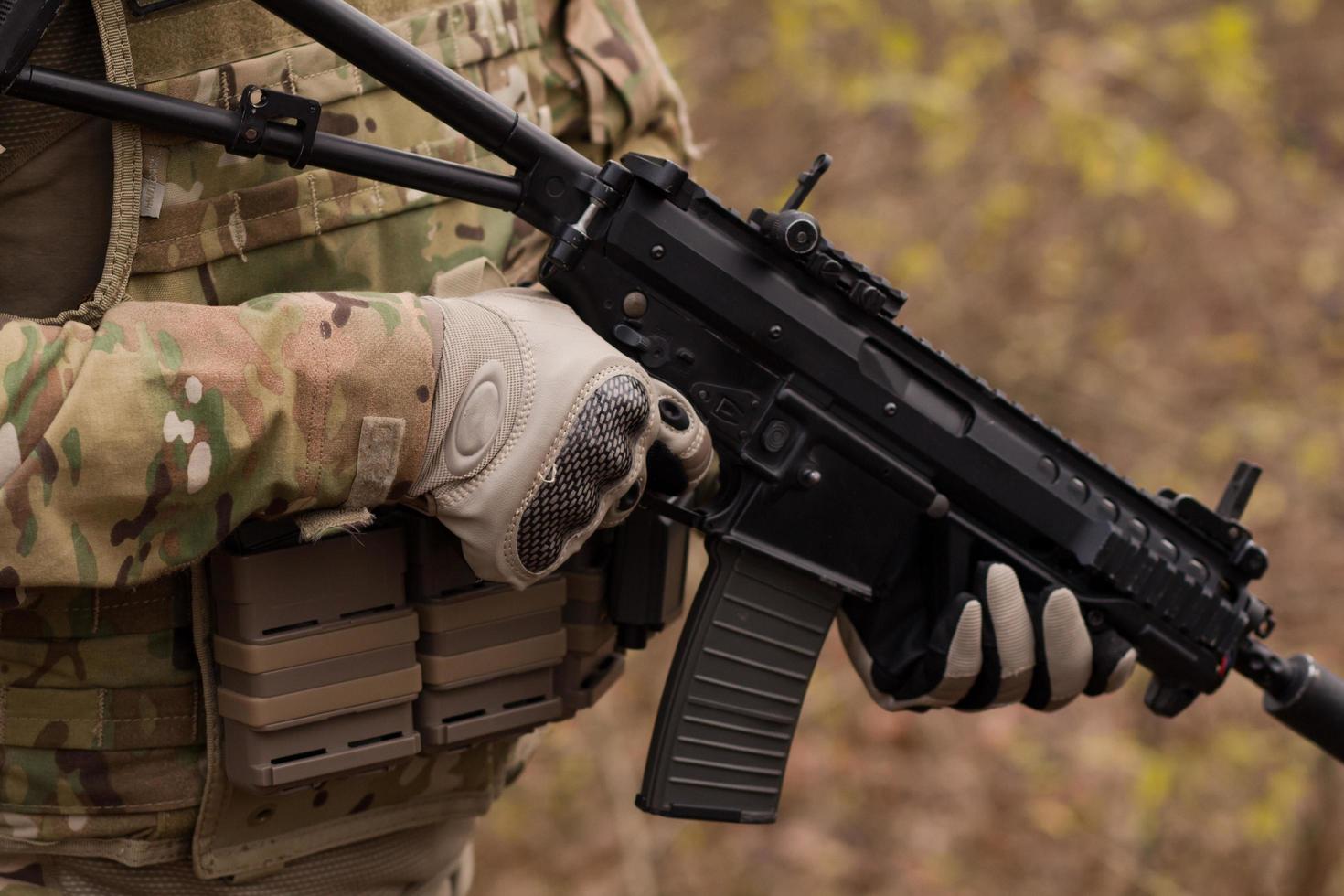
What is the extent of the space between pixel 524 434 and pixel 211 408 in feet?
1.15

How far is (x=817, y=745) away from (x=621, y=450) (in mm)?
3537

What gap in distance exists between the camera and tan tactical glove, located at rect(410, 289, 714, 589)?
5.16 feet

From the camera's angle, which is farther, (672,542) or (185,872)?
(672,542)

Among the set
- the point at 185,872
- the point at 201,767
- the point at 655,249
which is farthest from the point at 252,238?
the point at 185,872

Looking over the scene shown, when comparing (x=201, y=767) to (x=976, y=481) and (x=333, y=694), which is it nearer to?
(x=333, y=694)

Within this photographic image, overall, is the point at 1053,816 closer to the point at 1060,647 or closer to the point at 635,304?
the point at 1060,647

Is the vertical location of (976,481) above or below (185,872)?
above

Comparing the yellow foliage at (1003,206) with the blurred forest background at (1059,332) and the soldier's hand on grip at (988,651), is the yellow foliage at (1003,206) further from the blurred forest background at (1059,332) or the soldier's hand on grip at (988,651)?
the soldier's hand on grip at (988,651)

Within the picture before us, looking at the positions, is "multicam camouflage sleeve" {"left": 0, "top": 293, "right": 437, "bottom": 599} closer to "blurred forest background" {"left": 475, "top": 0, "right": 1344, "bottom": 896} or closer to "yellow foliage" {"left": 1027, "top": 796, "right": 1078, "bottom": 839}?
"blurred forest background" {"left": 475, "top": 0, "right": 1344, "bottom": 896}

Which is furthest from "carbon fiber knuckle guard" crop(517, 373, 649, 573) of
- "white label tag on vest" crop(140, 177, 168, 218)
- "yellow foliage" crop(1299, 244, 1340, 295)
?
"yellow foliage" crop(1299, 244, 1340, 295)

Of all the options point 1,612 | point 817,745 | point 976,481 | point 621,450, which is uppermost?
point 976,481

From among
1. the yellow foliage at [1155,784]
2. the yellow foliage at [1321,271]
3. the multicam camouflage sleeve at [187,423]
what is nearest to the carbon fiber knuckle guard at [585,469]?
the multicam camouflage sleeve at [187,423]

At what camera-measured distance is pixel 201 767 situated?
67.1 inches

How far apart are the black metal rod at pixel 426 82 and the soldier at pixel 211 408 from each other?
0.48 feet
